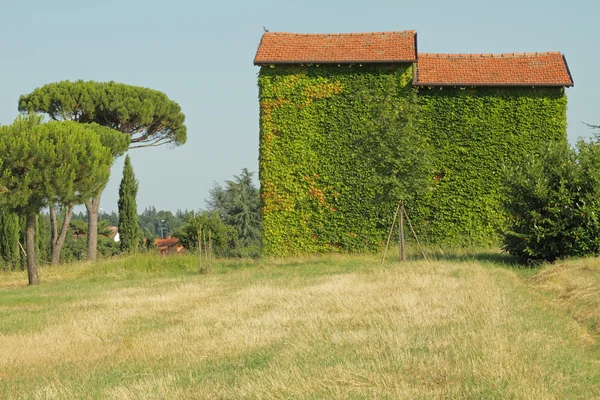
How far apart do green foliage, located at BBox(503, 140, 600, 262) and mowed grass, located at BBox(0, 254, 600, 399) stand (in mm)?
2427

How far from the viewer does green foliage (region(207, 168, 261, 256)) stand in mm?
47750

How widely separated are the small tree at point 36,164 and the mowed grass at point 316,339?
206 inches

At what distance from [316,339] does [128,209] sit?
107 feet

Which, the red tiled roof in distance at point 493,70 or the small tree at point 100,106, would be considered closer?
the red tiled roof in distance at point 493,70

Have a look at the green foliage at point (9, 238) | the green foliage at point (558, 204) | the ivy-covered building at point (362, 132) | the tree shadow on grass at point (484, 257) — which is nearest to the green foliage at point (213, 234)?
the green foliage at point (9, 238)

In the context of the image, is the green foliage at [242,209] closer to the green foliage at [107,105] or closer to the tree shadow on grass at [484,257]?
the green foliage at [107,105]

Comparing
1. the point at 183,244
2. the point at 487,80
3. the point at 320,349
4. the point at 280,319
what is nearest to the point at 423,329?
the point at 320,349

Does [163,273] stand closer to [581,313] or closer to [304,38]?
[304,38]

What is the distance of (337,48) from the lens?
2570cm

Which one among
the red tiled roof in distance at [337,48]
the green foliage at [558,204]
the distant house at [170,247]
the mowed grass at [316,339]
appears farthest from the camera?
the distant house at [170,247]

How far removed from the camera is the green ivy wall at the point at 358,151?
25.3 meters

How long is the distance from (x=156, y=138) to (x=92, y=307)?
2613cm

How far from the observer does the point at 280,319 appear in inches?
432

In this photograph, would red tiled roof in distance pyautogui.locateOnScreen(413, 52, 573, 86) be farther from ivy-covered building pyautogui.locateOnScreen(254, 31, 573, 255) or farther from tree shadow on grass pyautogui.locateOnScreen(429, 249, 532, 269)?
tree shadow on grass pyautogui.locateOnScreen(429, 249, 532, 269)
